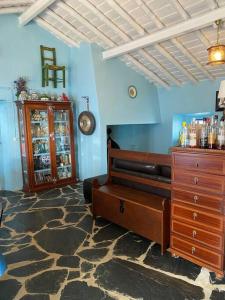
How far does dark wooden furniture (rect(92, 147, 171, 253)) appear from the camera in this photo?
2.77 metres

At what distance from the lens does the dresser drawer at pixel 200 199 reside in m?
2.25

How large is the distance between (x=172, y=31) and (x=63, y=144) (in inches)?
133

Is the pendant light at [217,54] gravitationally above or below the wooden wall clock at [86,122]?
above

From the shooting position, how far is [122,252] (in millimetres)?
2838

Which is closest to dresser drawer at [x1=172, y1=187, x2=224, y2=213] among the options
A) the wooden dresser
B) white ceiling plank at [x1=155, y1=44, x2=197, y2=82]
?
the wooden dresser

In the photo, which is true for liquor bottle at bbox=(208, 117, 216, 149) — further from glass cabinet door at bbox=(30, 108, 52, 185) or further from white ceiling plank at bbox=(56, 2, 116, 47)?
glass cabinet door at bbox=(30, 108, 52, 185)

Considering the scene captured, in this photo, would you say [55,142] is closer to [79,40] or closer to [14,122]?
[14,122]

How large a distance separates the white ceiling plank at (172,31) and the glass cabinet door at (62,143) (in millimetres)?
1764

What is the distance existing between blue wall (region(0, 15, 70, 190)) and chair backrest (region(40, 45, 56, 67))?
94 millimetres

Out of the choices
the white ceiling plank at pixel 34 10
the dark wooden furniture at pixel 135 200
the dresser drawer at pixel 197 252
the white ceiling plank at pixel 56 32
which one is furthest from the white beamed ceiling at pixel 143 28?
the dresser drawer at pixel 197 252

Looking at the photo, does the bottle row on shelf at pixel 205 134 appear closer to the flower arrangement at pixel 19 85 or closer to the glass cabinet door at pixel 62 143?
the glass cabinet door at pixel 62 143

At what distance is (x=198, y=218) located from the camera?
2.42 m

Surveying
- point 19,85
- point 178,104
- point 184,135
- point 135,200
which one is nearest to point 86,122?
point 19,85

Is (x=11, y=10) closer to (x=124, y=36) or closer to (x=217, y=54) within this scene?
(x=124, y=36)
